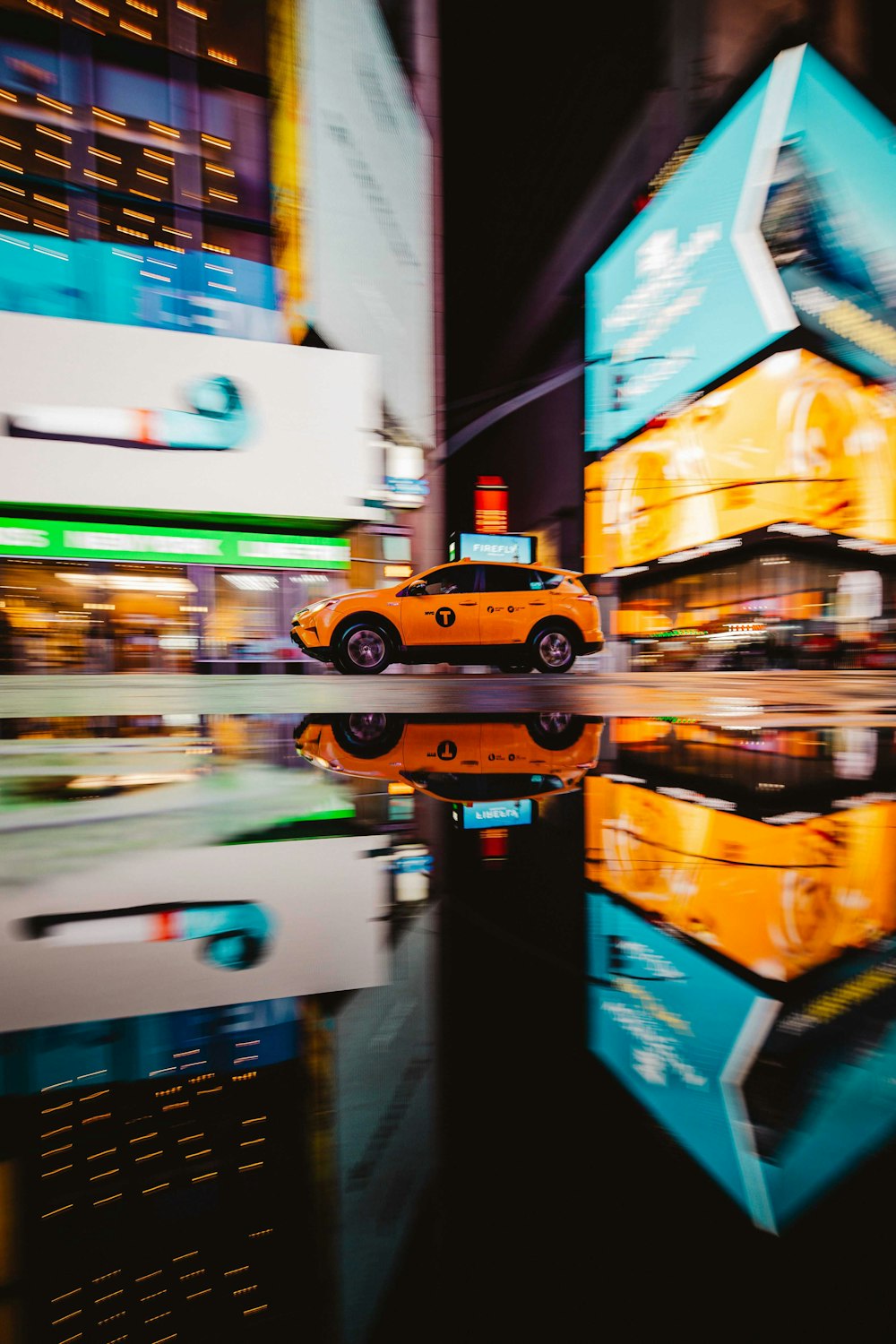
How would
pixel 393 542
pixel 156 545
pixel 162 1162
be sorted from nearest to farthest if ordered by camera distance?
pixel 162 1162, pixel 156 545, pixel 393 542

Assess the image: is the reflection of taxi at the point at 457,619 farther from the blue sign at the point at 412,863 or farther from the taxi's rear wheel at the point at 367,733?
the blue sign at the point at 412,863

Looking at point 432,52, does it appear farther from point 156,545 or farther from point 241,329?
point 156,545

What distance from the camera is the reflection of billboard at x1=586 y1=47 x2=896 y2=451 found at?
18.5m

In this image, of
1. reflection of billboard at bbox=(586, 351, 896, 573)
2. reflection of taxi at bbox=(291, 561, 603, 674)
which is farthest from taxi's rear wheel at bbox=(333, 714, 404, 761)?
reflection of billboard at bbox=(586, 351, 896, 573)

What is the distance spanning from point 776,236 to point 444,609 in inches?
612

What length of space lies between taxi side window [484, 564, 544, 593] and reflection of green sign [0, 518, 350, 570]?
29.5ft

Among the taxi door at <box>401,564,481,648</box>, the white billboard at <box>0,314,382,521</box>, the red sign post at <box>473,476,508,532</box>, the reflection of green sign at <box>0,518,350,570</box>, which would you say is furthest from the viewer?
the red sign post at <box>473,476,508,532</box>

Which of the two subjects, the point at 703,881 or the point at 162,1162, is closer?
the point at 162,1162

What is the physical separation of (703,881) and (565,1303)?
95cm

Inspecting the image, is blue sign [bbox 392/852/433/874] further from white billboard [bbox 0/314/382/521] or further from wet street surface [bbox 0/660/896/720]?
white billboard [bbox 0/314/382/521]

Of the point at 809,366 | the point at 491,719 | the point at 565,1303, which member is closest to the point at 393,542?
the point at 809,366

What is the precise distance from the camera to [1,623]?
16.2 m

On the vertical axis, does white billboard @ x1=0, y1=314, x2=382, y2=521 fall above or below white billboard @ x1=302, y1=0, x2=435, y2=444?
below

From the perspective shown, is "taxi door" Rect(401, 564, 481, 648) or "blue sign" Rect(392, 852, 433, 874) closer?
"blue sign" Rect(392, 852, 433, 874)
